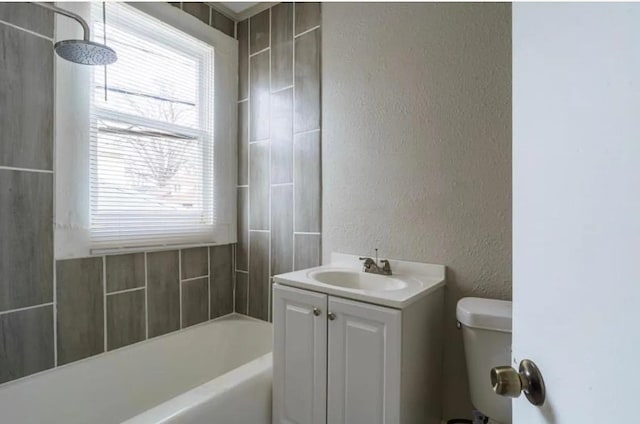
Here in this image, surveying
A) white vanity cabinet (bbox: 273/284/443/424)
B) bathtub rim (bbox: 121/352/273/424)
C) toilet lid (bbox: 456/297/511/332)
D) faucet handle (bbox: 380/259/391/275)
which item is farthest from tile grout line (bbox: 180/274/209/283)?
toilet lid (bbox: 456/297/511/332)

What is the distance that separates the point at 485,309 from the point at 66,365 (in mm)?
2050

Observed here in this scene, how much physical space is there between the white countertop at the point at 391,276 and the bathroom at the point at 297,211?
1 centimetres

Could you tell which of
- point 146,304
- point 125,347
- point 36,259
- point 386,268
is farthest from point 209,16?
point 125,347

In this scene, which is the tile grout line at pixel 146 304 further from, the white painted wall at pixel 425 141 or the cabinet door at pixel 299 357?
the white painted wall at pixel 425 141

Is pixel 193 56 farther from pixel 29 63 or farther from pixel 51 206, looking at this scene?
pixel 51 206

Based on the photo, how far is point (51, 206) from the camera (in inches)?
62.6

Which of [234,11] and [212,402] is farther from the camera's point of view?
[234,11]

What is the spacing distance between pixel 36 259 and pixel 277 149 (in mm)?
1444

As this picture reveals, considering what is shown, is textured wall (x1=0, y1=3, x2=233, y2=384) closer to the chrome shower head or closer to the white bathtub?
the white bathtub

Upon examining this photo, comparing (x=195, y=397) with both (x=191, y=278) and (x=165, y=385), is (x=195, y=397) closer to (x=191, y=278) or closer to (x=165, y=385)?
(x=165, y=385)

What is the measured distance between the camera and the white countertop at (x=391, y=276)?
4.02 ft
